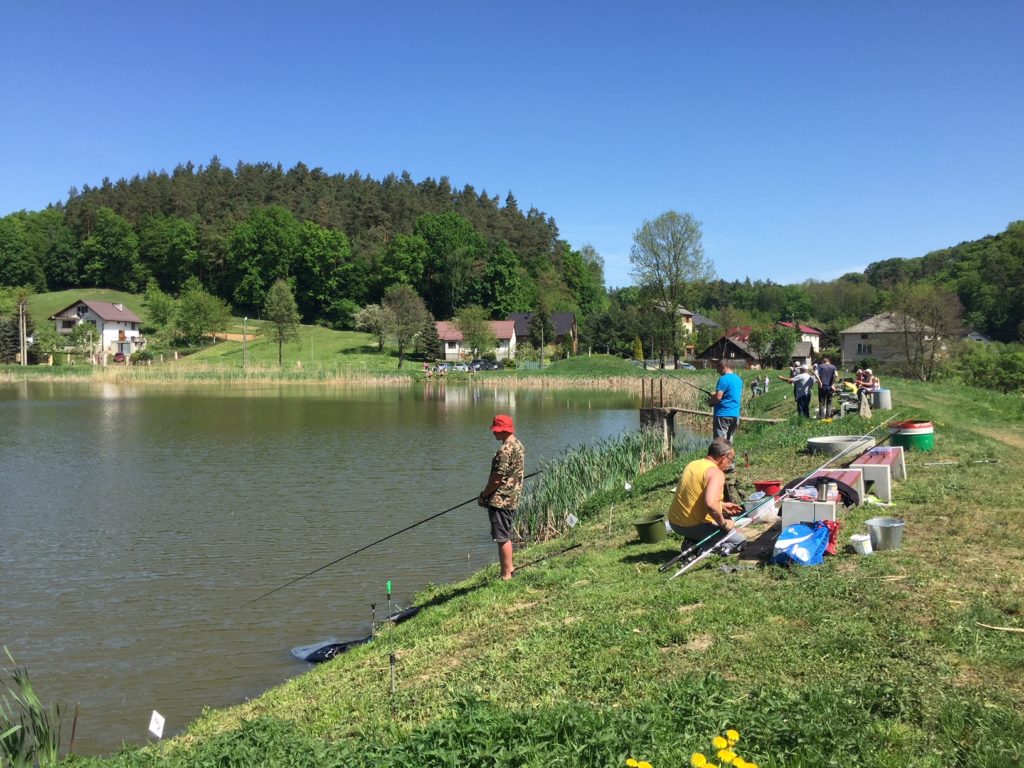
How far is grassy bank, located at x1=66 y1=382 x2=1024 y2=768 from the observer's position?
4520mm

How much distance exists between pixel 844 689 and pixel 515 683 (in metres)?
2.25

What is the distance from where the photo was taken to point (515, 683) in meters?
5.93

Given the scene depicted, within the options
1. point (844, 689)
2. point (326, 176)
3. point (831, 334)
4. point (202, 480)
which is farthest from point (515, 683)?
point (326, 176)

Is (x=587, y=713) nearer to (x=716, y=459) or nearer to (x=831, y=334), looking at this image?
(x=716, y=459)

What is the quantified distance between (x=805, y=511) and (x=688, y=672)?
140 inches

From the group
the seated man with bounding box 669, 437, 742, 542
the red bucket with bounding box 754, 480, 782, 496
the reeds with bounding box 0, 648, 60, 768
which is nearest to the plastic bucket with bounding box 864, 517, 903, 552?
the seated man with bounding box 669, 437, 742, 542

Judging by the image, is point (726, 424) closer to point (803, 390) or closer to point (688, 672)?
point (803, 390)

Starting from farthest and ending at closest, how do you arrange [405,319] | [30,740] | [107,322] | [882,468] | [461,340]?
[107,322] < [461,340] < [405,319] < [882,468] < [30,740]

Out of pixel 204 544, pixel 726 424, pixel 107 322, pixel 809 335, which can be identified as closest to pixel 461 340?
pixel 107 322

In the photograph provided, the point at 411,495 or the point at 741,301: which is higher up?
the point at 741,301

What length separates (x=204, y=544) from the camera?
14.5 meters

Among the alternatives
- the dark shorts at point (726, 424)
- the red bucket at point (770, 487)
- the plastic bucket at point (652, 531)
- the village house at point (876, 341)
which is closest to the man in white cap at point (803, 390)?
the dark shorts at point (726, 424)

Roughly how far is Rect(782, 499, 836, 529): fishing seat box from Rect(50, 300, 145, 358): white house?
3508 inches

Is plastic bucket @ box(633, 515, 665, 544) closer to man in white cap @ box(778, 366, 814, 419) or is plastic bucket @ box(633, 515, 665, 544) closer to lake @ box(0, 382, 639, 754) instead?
lake @ box(0, 382, 639, 754)
